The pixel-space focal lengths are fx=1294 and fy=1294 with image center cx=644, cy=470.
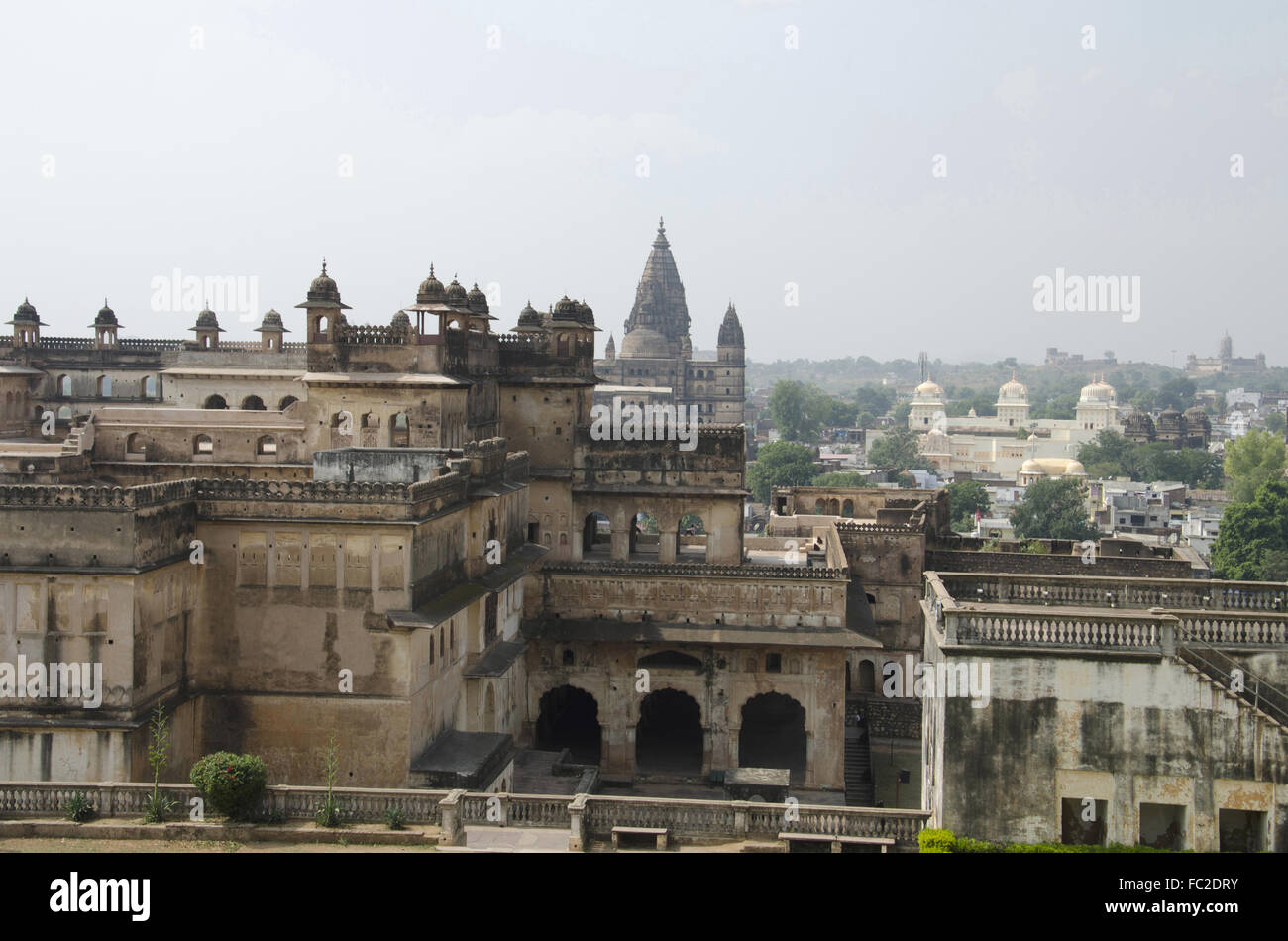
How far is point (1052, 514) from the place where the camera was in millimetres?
111438

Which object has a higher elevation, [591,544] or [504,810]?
[591,544]

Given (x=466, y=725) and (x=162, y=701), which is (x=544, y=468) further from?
(x=162, y=701)

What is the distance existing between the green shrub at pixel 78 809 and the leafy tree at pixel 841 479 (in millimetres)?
115765

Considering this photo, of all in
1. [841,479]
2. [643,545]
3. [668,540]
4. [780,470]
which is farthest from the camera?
[841,479]

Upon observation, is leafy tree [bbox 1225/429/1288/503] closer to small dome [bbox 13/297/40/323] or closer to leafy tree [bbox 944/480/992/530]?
leafy tree [bbox 944/480/992/530]

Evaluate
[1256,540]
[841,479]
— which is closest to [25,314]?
[1256,540]

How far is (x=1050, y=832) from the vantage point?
66.0ft

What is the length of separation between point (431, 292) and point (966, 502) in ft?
292


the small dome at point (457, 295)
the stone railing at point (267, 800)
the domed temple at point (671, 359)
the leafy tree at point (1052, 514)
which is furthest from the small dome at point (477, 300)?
the domed temple at point (671, 359)

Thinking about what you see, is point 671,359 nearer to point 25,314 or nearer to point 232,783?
point 25,314

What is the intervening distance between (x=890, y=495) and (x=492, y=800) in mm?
41749

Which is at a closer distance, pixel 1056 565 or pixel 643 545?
pixel 1056 565

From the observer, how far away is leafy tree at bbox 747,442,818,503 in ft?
440

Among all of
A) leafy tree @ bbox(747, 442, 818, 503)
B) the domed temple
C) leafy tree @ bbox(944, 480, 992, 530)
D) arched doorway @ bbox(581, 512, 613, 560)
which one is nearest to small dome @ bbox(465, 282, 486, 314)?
arched doorway @ bbox(581, 512, 613, 560)
